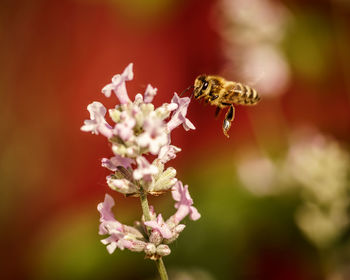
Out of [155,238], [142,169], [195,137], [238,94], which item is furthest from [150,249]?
[195,137]

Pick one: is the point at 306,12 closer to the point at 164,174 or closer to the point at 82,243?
the point at 82,243

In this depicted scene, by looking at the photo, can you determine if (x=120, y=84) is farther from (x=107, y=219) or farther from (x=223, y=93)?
(x=223, y=93)

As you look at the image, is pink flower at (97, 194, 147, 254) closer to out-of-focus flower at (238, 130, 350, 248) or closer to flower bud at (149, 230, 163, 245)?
flower bud at (149, 230, 163, 245)

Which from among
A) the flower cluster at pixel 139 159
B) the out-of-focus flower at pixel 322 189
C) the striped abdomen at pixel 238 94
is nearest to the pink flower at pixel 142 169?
the flower cluster at pixel 139 159

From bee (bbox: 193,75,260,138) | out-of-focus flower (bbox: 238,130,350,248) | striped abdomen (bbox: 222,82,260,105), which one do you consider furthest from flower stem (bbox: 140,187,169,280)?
out-of-focus flower (bbox: 238,130,350,248)

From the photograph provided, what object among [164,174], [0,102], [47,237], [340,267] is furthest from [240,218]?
[0,102]

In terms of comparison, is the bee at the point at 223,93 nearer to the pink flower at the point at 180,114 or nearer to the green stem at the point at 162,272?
the pink flower at the point at 180,114
